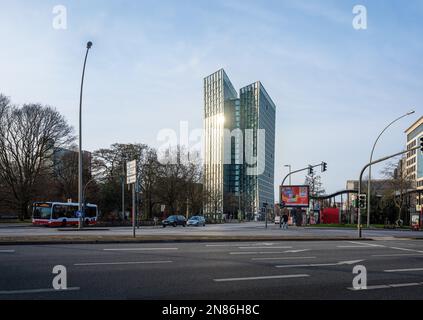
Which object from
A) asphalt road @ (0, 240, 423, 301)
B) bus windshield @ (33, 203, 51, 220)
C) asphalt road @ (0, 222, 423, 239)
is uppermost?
asphalt road @ (0, 240, 423, 301)

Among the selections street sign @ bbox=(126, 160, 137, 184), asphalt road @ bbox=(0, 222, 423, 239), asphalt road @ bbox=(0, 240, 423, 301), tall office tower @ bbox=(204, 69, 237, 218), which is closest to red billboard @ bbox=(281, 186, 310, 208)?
asphalt road @ bbox=(0, 222, 423, 239)

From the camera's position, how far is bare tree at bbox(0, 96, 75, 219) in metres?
53.3

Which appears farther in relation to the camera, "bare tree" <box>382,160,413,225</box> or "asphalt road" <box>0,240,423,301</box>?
"bare tree" <box>382,160,413,225</box>

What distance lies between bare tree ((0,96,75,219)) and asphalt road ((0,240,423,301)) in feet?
140

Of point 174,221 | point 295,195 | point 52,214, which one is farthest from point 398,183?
point 52,214

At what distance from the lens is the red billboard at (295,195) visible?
54.6m

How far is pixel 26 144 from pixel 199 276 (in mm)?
50157

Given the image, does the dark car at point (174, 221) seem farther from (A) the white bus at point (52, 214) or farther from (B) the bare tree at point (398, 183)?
(B) the bare tree at point (398, 183)

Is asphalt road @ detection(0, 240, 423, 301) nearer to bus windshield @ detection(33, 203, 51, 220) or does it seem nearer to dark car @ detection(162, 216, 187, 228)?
bus windshield @ detection(33, 203, 51, 220)

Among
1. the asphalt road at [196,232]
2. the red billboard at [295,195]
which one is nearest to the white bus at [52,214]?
the asphalt road at [196,232]
